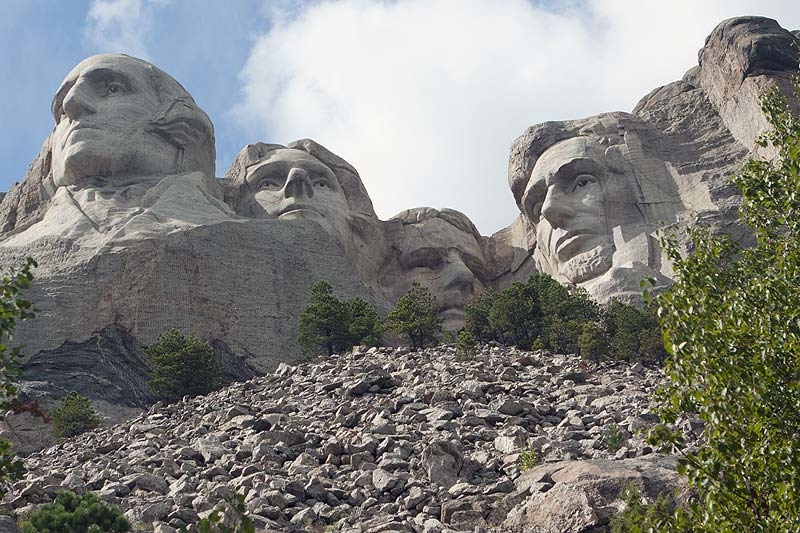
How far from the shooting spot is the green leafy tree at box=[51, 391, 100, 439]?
26.2 meters

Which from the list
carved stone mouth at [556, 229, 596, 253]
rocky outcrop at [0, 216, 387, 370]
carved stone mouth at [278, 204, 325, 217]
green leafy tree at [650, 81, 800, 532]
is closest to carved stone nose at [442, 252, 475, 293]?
carved stone mouth at [556, 229, 596, 253]

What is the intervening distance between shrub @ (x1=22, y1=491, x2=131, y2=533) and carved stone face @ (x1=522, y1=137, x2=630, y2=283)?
28372 mm

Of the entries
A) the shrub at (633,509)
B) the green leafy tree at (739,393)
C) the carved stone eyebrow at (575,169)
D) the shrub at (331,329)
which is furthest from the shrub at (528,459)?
the carved stone eyebrow at (575,169)

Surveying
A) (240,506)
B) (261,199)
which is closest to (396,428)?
(240,506)

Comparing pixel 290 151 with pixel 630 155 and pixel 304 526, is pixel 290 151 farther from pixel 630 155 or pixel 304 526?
pixel 304 526

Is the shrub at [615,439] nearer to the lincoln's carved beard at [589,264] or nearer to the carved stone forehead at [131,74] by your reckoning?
the lincoln's carved beard at [589,264]

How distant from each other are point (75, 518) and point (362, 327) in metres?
18.0

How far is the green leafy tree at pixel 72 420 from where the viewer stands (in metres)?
26.2

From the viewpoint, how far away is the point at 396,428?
19.5 meters

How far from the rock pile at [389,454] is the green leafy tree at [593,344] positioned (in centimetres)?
170

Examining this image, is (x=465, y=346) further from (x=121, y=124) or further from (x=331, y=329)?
(x=121, y=124)

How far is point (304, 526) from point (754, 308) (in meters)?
6.58

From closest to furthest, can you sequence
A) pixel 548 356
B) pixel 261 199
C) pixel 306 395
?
pixel 306 395
pixel 548 356
pixel 261 199

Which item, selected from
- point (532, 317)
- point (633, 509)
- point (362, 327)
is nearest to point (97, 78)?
point (362, 327)
